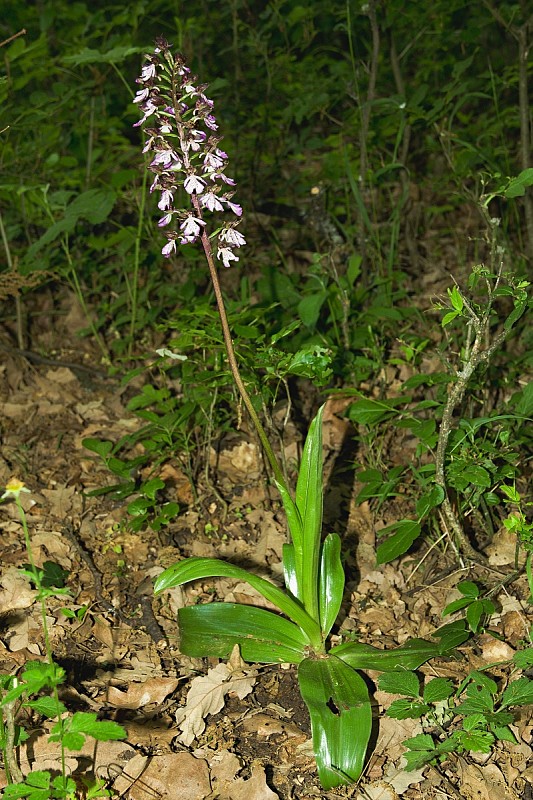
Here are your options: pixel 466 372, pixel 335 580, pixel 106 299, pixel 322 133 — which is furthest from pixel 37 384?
pixel 322 133

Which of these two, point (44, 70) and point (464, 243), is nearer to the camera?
point (44, 70)

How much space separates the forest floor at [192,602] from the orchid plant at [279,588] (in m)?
0.09

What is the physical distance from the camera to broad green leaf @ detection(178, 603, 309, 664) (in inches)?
90.2

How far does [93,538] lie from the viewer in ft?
9.39

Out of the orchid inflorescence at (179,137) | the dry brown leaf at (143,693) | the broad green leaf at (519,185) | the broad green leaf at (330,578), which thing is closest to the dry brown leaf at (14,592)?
the dry brown leaf at (143,693)

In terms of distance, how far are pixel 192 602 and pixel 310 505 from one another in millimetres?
633

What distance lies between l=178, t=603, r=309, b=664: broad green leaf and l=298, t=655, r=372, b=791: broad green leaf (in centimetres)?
12

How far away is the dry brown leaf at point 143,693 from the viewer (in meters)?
2.24

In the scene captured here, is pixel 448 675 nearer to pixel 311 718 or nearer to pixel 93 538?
pixel 311 718

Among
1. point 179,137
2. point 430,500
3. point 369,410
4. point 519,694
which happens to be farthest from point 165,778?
point 179,137

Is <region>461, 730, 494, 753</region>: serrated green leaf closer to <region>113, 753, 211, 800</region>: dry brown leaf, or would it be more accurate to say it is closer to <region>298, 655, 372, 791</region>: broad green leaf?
<region>298, 655, 372, 791</region>: broad green leaf

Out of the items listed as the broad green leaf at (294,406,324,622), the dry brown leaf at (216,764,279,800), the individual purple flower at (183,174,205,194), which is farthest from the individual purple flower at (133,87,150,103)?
the dry brown leaf at (216,764,279,800)

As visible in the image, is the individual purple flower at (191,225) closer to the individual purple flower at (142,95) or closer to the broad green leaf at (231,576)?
the individual purple flower at (142,95)

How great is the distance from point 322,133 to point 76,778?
16.4 feet
